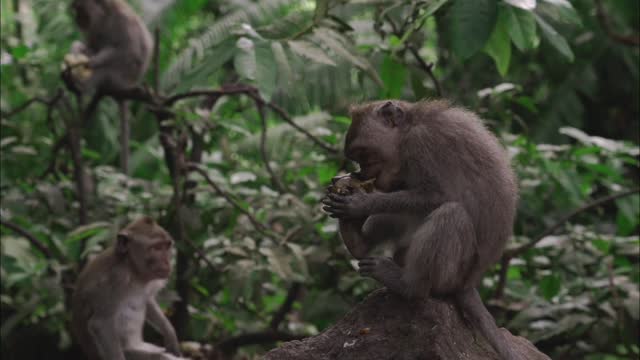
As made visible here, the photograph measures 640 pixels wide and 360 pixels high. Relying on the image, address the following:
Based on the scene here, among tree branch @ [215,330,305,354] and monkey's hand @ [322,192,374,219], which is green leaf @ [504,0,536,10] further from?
tree branch @ [215,330,305,354]

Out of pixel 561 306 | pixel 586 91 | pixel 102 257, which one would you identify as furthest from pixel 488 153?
pixel 586 91

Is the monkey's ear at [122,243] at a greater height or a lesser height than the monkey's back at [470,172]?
lesser

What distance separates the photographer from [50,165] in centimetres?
768

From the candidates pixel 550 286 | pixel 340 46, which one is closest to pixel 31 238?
pixel 340 46

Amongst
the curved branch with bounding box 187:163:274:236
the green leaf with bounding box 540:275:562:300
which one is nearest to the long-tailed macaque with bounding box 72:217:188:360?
the curved branch with bounding box 187:163:274:236

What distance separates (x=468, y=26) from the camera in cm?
450

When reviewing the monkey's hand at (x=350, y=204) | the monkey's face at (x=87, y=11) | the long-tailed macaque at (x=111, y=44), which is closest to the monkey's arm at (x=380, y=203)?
the monkey's hand at (x=350, y=204)

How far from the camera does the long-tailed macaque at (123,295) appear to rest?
597 cm

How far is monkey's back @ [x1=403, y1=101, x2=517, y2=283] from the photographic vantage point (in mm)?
3986

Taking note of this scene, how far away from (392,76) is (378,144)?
5.43ft

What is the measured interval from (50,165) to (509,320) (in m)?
3.99

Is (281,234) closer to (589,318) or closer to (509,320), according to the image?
(509,320)

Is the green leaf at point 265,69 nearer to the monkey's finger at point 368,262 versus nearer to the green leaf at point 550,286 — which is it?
the monkey's finger at point 368,262

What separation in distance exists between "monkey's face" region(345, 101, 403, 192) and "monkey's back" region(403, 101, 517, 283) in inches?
3.1
